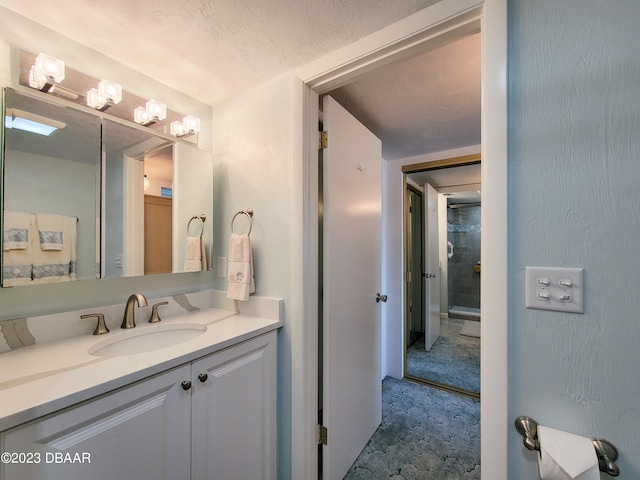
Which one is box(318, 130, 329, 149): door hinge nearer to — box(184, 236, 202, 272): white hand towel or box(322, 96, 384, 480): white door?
box(322, 96, 384, 480): white door

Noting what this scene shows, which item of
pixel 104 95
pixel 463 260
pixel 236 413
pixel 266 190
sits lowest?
pixel 236 413

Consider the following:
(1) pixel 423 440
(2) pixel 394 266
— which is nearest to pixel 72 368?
(1) pixel 423 440

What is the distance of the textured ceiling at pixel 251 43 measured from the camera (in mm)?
932

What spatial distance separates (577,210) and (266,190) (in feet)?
3.91

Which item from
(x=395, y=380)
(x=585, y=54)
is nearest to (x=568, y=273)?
(x=585, y=54)

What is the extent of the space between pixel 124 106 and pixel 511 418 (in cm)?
200

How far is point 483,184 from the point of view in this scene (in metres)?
0.81

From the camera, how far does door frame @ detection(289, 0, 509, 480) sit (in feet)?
2.55

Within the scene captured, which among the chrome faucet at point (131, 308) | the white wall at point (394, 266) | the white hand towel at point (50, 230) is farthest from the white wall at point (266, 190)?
the white wall at point (394, 266)

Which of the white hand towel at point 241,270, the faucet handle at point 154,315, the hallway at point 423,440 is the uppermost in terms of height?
the white hand towel at point 241,270

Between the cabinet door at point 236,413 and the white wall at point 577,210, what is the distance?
925 millimetres

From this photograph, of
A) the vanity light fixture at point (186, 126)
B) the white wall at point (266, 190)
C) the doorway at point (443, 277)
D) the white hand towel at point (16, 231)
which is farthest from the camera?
the doorway at point (443, 277)

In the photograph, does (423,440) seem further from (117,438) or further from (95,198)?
(95,198)

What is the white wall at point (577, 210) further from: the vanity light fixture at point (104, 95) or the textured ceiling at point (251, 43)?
the vanity light fixture at point (104, 95)
